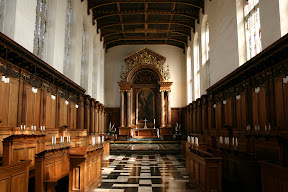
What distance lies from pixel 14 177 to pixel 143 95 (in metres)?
21.9

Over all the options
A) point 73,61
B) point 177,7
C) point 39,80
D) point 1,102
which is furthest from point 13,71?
point 177,7

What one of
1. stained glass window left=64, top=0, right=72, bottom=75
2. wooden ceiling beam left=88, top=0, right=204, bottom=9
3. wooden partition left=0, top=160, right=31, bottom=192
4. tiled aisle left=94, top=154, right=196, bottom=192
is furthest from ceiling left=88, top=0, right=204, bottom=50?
wooden partition left=0, top=160, right=31, bottom=192

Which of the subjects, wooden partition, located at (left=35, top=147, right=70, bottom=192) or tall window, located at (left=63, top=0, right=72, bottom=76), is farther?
tall window, located at (left=63, top=0, right=72, bottom=76)

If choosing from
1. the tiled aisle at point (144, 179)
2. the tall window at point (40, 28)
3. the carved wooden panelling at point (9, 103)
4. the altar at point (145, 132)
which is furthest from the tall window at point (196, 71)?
the carved wooden panelling at point (9, 103)

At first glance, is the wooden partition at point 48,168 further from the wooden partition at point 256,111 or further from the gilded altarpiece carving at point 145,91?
the gilded altarpiece carving at point 145,91

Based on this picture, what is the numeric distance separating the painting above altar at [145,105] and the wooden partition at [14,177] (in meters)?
20.9

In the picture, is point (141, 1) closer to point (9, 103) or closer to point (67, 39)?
point (67, 39)

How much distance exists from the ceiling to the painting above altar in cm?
535

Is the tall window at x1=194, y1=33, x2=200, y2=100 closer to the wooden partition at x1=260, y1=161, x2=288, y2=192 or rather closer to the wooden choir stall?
the wooden choir stall

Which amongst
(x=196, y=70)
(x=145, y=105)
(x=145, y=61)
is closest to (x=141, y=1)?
(x=196, y=70)

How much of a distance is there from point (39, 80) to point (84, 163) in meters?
5.83

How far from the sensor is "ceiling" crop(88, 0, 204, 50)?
19.6 metres

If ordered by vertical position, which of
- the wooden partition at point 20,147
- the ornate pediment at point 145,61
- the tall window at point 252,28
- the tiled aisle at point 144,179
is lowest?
the tiled aisle at point 144,179

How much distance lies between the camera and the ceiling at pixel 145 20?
64.4 ft
